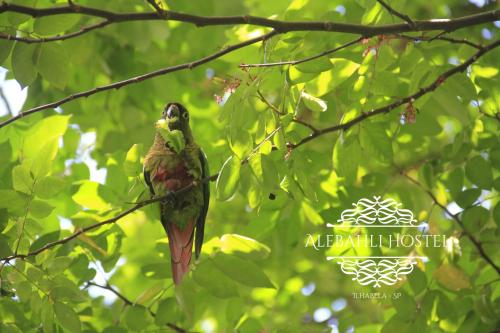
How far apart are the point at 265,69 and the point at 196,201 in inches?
28.7

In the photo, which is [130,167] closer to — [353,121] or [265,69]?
[265,69]

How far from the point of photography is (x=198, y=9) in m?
4.16

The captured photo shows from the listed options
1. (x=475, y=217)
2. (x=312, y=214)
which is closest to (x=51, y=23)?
(x=312, y=214)

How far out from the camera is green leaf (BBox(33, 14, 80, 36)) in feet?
7.87

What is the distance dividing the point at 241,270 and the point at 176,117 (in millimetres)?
820

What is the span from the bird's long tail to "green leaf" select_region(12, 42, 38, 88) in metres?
0.88

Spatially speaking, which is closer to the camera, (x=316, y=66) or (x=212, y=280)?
(x=316, y=66)

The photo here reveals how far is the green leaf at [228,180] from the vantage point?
217cm

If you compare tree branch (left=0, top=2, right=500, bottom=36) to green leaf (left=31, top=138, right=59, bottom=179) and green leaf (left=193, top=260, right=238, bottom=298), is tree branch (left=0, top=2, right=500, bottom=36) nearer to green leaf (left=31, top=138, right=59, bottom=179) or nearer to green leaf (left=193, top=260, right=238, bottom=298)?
green leaf (left=31, top=138, right=59, bottom=179)

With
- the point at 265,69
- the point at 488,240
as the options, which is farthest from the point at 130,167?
the point at 488,240

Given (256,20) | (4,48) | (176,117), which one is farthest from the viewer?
(176,117)

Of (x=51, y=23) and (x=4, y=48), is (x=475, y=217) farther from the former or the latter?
(x=4, y=48)

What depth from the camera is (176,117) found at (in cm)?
285

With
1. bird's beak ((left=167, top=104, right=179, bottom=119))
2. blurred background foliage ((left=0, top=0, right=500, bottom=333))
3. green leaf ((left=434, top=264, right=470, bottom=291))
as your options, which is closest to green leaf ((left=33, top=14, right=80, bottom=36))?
blurred background foliage ((left=0, top=0, right=500, bottom=333))
